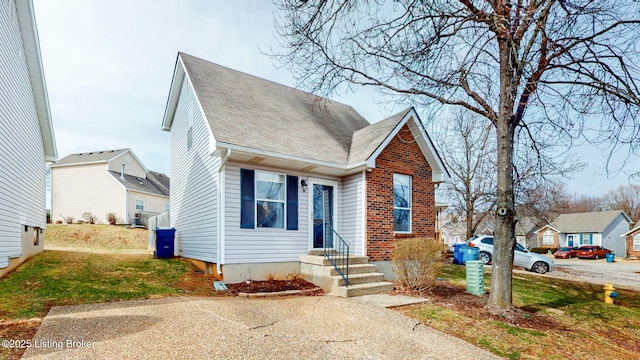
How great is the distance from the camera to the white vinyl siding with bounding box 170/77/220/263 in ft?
29.6

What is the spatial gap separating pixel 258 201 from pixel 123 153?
2443 centimetres

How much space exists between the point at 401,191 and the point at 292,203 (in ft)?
12.0

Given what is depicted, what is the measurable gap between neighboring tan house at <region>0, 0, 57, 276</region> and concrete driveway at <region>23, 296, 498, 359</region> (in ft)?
15.0

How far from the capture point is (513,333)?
5.49 meters

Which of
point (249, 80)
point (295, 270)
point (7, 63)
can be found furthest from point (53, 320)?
point (249, 80)

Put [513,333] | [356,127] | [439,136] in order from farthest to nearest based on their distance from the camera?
[439,136], [356,127], [513,333]

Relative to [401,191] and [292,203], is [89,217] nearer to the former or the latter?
[292,203]

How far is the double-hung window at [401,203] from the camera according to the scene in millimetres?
10547

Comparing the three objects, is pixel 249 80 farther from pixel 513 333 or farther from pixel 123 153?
pixel 123 153

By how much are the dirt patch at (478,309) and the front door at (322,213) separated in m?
2.70

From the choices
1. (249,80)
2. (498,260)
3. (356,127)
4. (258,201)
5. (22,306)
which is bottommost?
(22,306)

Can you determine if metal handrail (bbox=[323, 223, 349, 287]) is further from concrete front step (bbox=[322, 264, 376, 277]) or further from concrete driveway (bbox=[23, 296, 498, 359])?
concrete driveway (bbox=[23, 296, 498, 359])

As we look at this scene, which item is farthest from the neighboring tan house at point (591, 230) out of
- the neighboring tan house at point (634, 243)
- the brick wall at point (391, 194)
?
the brick wall at point (391, 194)

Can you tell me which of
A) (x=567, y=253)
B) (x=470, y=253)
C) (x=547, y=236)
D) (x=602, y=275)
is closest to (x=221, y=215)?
(x=470, y=253)
